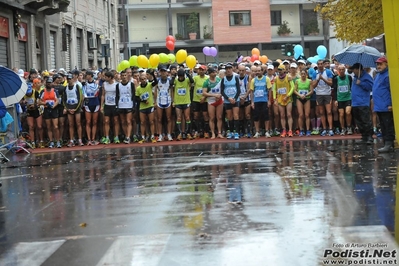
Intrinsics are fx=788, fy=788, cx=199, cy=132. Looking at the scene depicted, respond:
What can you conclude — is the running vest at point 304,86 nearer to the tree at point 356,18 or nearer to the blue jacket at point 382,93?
the blue jacket at point 382,93

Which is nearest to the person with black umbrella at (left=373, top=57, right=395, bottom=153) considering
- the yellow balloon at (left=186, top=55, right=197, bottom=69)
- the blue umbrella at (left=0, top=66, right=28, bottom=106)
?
the blue umbrella at (left=0, top=66, right=28, bottom=106)

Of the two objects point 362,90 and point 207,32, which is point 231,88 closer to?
point 362,90

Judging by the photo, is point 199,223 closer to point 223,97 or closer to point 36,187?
point 36,187

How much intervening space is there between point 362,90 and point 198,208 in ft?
31.4

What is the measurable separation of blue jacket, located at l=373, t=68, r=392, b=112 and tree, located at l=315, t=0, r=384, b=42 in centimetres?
1063

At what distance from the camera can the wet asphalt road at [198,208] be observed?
23.5 feet

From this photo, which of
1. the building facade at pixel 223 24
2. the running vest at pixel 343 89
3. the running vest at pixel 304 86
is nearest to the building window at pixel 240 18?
the building facade at pixel 223 24

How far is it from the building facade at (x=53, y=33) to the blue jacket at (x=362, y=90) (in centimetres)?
1523

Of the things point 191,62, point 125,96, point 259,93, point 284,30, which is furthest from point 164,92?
point 284,30

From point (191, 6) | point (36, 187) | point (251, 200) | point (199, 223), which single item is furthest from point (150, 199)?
point (191, 6)

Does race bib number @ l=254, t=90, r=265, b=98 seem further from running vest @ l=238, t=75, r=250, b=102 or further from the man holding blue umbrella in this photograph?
the man holding blue umbrella

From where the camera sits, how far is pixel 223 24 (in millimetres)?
66688

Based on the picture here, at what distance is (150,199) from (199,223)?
2.10 m

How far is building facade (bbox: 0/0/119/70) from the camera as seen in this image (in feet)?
101
